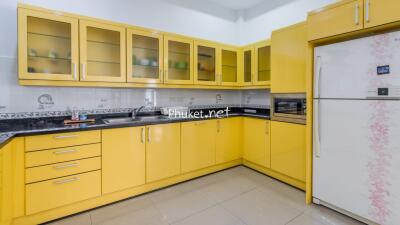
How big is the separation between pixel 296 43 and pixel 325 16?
498 mm

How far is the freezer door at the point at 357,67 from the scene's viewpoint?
1564mm

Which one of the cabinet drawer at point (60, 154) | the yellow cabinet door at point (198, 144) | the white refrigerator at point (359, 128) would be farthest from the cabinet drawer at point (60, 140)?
the white refrigerator at point (359, 128)

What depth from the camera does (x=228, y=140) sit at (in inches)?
121

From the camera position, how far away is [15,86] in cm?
207

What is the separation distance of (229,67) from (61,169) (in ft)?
8.64

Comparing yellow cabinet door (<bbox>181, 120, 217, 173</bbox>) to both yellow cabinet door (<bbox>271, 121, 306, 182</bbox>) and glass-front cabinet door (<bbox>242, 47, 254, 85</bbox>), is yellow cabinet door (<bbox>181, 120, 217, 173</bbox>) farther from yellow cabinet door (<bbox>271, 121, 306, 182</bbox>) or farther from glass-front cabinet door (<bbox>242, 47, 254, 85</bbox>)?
glass-front cabinet door (<bbox>242, 47, 254, 85</bbox>)

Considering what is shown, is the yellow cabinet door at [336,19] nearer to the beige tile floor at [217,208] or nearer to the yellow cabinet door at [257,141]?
the yellow cabinet door at [257,141]

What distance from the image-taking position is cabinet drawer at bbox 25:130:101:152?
5.56 feet

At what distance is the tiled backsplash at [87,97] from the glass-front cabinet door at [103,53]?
1.02 ft

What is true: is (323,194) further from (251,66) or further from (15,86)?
(15,86)

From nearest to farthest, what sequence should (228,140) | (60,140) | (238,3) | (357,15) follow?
(357,15)
(60,140)
(228,140)
(238,3)

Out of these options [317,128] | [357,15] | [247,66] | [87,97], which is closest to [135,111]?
[87,97]

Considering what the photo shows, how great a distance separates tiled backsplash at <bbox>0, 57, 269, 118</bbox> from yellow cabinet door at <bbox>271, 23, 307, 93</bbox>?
733mm

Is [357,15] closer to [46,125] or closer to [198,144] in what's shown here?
[198,144]
